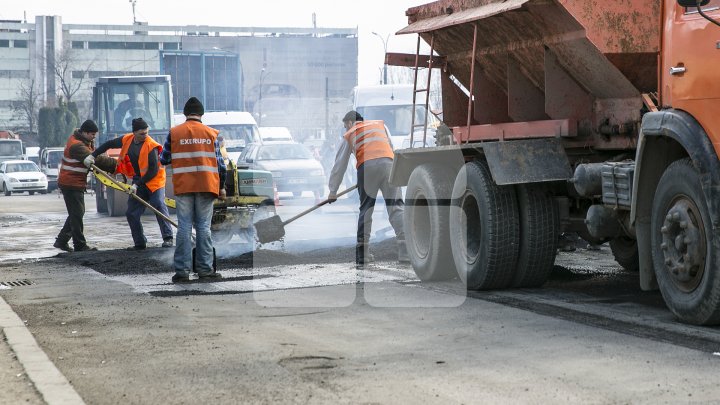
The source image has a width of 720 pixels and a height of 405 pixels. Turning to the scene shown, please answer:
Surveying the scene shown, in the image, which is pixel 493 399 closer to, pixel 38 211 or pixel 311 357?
pixel 311 357

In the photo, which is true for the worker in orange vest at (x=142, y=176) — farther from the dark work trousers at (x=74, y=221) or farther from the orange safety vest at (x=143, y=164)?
the dark work trousers at (x=74, y=221)

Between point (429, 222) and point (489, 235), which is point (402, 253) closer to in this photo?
point (429, 222)

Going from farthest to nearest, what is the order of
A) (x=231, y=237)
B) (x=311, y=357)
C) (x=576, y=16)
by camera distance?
(x=231, y=237), (x=576, y=16), (x=311, y=357)

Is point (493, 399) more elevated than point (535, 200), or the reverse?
point (535, 200)

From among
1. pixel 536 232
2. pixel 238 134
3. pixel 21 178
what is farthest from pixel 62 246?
pixel 21 178

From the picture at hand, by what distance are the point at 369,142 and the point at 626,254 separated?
341cm

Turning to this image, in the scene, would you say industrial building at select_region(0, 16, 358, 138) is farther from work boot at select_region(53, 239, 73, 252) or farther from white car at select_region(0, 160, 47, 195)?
work boot at select_region(53, 239, 73, 252)

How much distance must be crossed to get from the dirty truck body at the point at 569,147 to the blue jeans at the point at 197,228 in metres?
1.85

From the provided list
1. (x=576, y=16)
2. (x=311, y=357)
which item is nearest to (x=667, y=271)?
(x=576, y=16)

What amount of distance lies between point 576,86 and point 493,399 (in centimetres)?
428

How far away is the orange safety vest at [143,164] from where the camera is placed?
1478 centimetres

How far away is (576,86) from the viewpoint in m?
8.86

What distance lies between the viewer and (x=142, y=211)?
14.7m

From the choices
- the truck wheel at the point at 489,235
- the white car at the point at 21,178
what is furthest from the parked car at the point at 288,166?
the white car at the point at 21,178
